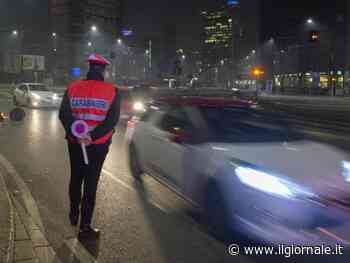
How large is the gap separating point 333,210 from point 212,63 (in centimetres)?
14313

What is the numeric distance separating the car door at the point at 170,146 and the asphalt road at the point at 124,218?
44 centimetres

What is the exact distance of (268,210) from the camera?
15.9 feet

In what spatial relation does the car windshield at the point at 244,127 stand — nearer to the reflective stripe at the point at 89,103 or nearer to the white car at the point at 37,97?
the reflective stripe at the point at 89,103

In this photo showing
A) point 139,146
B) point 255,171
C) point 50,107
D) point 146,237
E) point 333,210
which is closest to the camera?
point 333,210

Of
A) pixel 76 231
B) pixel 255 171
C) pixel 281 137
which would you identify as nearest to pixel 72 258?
pixel 76 231

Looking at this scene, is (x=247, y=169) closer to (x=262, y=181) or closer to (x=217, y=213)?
(x=262, y=181)

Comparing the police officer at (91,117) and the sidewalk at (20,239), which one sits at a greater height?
the police officer at (91,117)

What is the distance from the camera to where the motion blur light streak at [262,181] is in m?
4.89

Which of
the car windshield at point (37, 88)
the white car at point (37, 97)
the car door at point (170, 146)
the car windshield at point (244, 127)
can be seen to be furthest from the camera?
the car windshield at point (37, 88)

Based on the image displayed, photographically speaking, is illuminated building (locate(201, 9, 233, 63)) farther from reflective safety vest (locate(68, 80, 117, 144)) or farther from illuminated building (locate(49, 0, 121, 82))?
reflective safety vest (locate(68, 80, 117, 144))

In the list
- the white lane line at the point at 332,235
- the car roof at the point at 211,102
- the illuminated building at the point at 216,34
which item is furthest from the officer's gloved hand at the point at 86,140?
the illuminated building at the point at 216,34

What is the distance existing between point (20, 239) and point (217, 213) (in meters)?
2.21

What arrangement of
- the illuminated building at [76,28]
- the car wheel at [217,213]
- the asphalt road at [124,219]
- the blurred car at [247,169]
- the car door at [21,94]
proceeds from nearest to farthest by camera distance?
the blurred car at [247,169] < the asphalt road at [124,219] < the car wheel at [217,213] < the car door at [21,94] < the illuminated building at [76,28]

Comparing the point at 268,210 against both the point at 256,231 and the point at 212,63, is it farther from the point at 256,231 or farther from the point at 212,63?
the point at 212,63
